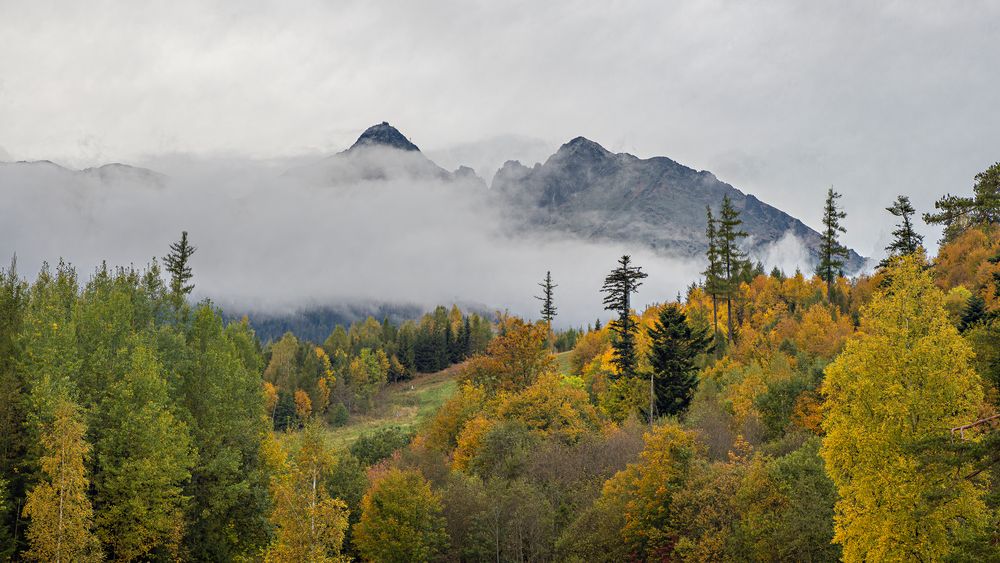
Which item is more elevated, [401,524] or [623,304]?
[623,304]

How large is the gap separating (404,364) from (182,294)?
105 meters

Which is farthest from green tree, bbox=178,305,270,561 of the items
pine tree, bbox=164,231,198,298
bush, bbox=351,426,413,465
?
pine tree, bbox=164,231,198,298

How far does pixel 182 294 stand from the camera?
5956 centimetres

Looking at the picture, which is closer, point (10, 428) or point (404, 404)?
point (10, 428)

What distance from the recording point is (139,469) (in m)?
37.1

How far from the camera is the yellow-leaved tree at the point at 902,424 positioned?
21266mm

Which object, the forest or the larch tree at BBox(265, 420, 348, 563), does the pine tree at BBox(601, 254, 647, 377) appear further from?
the larch tree at BBox(265, 420, 348, 563)

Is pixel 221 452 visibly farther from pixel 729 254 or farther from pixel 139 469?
pixel 729 254

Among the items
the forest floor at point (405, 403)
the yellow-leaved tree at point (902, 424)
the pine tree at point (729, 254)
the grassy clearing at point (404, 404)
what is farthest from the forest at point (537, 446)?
the grassy clearing at point (404, 404)

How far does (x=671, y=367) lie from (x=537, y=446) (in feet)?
57.1

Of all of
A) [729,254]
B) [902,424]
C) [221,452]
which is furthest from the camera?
[729,254]

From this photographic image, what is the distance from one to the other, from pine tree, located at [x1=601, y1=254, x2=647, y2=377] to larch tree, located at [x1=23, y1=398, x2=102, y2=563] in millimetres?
46506

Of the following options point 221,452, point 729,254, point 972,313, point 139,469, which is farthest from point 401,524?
point 729,254

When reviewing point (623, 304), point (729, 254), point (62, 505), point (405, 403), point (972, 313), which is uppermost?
point (729, 254)
